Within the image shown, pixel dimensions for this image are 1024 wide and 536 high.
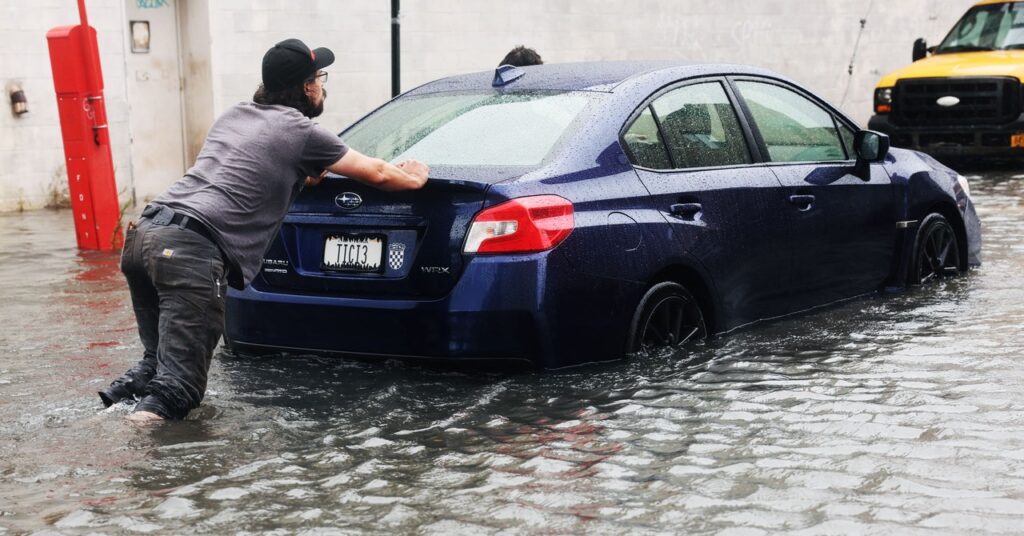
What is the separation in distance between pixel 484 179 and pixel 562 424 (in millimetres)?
1028

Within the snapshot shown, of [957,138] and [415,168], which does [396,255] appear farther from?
[957,138]

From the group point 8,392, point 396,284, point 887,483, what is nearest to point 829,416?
point 887,483

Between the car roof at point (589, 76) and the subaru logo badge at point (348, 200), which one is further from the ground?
the car roof at point (589, 76)

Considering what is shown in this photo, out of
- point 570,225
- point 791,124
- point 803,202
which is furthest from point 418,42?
point 570,225

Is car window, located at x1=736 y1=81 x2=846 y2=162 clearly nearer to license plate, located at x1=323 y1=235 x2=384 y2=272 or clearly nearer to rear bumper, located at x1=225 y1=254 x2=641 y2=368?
rear bumper, located at x1=225 y1=254 x2=641 y2=368

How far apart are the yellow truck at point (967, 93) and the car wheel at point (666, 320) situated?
10.5 metres

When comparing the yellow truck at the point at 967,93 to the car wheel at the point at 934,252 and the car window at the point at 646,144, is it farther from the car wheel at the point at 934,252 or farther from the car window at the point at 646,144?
the car window at the point at 646,144

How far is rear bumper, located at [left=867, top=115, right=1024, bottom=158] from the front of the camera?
16.0 metres

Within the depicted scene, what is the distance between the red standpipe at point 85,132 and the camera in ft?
36.8

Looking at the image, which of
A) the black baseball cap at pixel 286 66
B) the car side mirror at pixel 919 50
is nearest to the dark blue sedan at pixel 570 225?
the black baseball cap at pixel 286 66

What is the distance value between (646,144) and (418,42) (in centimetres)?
1112

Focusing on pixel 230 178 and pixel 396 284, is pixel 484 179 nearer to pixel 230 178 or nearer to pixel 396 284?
pixel 396 284

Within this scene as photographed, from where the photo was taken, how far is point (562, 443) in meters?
5.18

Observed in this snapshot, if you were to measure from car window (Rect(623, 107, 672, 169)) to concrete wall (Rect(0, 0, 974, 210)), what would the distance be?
9674 millimetres
